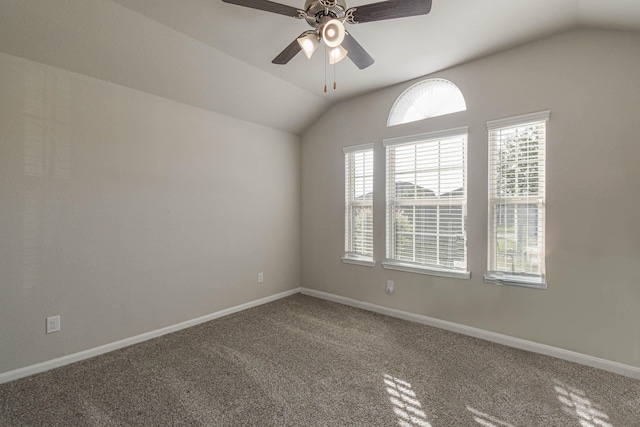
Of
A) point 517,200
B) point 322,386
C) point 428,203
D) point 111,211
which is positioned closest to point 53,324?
point 111,211

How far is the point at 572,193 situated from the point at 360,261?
2251 millimetres

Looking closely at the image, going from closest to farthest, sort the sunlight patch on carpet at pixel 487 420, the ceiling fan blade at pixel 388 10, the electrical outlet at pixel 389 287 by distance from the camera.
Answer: the ceiling fan blade at pixel 388 10
the sunlight patch on carpet at pixel 487 420
the electrical outlet at pixel 389 287

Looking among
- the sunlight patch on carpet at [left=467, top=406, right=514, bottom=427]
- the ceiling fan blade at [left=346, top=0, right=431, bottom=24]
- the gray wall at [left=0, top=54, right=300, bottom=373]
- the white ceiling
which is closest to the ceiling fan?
the ceiling fan blade at [left=346, top=0, right=431, bottom=24]

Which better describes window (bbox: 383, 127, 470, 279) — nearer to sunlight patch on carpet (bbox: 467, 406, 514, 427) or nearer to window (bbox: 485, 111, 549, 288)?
window (bbox: 485, 111, 549, 288)

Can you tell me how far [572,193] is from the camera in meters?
2.45

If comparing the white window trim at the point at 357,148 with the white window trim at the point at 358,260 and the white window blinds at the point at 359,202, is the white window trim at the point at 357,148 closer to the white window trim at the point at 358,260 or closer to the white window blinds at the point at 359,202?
the white window blinds at the point at 359,202

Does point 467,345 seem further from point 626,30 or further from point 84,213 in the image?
point 84,213

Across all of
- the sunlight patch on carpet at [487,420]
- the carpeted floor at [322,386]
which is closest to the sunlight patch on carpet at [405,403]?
the carpeted floor at [322,386]

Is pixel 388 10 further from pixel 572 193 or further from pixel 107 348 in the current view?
pixel 107 348

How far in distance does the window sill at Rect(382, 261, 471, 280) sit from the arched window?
1.69 metres

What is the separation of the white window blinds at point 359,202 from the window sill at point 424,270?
12.2 inches

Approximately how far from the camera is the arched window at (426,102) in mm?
3154

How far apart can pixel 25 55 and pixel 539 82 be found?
4212mm

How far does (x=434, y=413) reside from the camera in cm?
186
